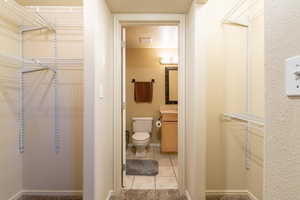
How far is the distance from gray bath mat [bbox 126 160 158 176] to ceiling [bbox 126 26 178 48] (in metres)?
2.13

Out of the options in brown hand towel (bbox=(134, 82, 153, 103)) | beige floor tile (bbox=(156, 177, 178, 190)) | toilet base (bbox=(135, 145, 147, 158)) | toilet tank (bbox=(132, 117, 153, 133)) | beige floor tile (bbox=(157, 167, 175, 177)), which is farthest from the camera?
brown hand towel (bbox=(134, 82, 153, 103))

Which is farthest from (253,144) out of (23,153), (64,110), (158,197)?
(23,153)

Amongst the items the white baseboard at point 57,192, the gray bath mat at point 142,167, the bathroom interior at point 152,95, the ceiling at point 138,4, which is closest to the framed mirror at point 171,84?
the bathroom interior at point 152,95

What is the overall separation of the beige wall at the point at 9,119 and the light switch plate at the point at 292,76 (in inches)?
90.5

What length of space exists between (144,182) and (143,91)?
218cm

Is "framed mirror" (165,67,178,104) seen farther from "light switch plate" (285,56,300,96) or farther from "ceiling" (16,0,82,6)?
"light switch plate" (285,56,300,96)

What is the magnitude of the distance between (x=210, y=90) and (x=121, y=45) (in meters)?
1.10

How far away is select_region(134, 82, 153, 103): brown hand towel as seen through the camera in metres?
4.43

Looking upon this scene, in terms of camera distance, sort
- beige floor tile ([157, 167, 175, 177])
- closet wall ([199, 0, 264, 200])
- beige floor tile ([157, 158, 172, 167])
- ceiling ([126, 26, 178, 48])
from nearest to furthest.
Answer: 1. closet wall ([199, 0, 264, 200])
2. beige floor tile ([157, 167, 175, 177])
3. ceiling ([126, 26, 178, 48])
4. beige floor tile ([157, 158, 172, 167])

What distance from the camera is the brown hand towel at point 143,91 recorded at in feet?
14.5

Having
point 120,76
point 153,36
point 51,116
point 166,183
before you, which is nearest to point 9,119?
point 51,116

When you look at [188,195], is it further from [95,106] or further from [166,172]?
[95,106]

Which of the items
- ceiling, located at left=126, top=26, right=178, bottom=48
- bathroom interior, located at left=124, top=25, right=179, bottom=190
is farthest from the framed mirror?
ceiling, located at left=126, top=26, right=178, bottom=48

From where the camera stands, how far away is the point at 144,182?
2672 millimetres
